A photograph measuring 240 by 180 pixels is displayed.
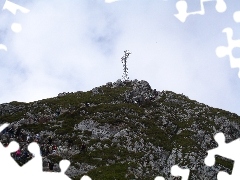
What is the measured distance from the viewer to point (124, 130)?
2874 inches

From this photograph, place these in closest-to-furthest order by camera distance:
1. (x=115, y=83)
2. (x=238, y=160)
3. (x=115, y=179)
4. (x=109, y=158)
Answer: (x=238, y=160) → (x=115, y=179) → (x=109, y=158) → (x=115, y=83)

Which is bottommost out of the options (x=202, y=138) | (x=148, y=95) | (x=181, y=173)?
(x=181, y=173)

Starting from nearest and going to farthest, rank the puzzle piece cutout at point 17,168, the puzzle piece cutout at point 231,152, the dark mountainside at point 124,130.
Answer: the puzzle piece cutout at point 231,152, the puzzle piece cutout at point 17,168, the dark mountainside at point 124,130

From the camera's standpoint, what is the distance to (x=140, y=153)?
2586 inches

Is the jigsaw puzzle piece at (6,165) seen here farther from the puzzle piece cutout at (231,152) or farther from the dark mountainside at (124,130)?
the dark mountainside at (124,130)

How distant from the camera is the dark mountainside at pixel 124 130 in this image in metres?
61.3

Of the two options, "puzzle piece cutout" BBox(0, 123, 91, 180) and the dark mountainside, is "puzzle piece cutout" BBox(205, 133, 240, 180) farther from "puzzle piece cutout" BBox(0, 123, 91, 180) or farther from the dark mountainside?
the dark mountainside

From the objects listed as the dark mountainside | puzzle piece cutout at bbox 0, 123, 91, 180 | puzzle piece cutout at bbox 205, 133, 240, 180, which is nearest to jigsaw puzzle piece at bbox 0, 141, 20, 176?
puzzle piece cutout at bbox 0, 123, 91, 180

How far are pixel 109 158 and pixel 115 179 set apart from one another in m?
10.6

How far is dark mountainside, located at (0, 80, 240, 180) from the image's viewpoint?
61.3 meters

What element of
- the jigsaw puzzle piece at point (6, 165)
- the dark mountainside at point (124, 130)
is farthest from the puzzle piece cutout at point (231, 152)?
the dark mountainside at point (124, 130)

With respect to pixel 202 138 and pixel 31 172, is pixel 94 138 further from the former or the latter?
pixel 31 172

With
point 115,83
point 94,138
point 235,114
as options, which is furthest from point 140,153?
point 115,83

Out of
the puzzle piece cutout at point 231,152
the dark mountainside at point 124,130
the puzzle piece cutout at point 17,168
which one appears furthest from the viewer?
the dark mountainside at point 124,130
